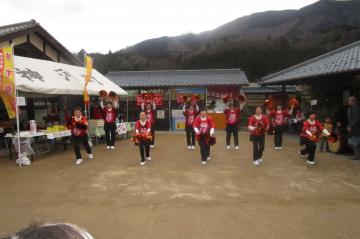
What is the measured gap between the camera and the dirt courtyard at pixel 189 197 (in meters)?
4.26

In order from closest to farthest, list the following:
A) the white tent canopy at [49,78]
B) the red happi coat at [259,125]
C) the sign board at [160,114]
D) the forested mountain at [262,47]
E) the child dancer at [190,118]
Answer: the red happi coat at [259,125]
the white tent canopy at [49,78]
the child dancer at [190,118]
the sign board at [160,114]
the forested mountain at [262,47]

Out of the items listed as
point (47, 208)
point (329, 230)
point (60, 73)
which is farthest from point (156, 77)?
point (329, 230)

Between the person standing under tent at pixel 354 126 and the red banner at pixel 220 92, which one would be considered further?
the red banner at pixel 220 92

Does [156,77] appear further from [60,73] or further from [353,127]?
A: [353,127]

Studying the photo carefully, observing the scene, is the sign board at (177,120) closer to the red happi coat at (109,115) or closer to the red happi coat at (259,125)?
the red happi coat at (109,115)

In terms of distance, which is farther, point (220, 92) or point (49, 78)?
point (220, 92)

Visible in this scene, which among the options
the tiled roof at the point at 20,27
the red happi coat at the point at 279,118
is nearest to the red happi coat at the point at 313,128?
the red happi coat at the point at 279,118

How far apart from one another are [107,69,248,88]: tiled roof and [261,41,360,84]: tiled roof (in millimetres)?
2396

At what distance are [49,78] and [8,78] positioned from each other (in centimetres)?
213

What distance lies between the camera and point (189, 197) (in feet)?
18.2

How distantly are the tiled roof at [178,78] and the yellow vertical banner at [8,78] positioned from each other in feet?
31.2

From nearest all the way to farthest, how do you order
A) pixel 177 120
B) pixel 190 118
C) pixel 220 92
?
pixel 190 118 < pixel 177 120 < pixel 220 92

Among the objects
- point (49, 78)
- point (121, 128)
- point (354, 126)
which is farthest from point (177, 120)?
point (354, 126)

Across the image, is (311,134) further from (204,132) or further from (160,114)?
(160,114)
